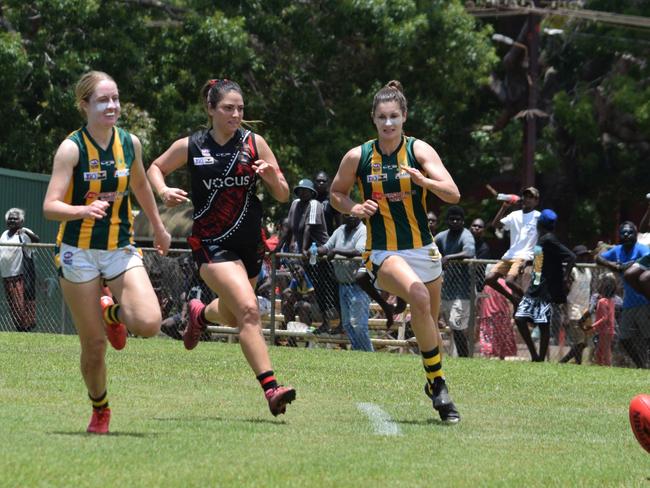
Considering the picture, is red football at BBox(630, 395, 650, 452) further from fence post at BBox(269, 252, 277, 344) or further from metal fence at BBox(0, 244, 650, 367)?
fence post at BBox(269, 252, 277, 344)

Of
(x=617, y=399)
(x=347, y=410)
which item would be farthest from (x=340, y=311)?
(x=347, y=410)

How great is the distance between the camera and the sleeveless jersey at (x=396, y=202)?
32.8 feet

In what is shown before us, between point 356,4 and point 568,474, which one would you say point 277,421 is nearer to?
point 568,474

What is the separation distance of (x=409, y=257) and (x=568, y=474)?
304 centimetres

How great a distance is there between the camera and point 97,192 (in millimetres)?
8438

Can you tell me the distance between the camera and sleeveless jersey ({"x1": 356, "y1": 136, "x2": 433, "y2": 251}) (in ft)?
32.8

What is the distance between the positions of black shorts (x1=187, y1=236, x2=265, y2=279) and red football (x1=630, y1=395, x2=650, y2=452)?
3270mm

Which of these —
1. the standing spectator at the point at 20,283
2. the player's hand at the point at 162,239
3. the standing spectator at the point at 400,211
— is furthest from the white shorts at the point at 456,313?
the player's hand at the point at 162,239

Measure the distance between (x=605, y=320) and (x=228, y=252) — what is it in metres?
8.57

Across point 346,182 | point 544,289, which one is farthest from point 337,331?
point 346,182

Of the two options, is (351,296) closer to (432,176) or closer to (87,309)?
(432,176)

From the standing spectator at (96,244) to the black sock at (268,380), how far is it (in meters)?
1.00

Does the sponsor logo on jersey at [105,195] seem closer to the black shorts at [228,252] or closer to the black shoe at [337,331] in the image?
the black shorts at [228,252]

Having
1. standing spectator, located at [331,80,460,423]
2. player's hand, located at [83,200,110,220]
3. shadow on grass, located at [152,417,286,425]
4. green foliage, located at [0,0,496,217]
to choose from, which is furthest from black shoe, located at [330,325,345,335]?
player's hand, located at [83,200,110,220]
